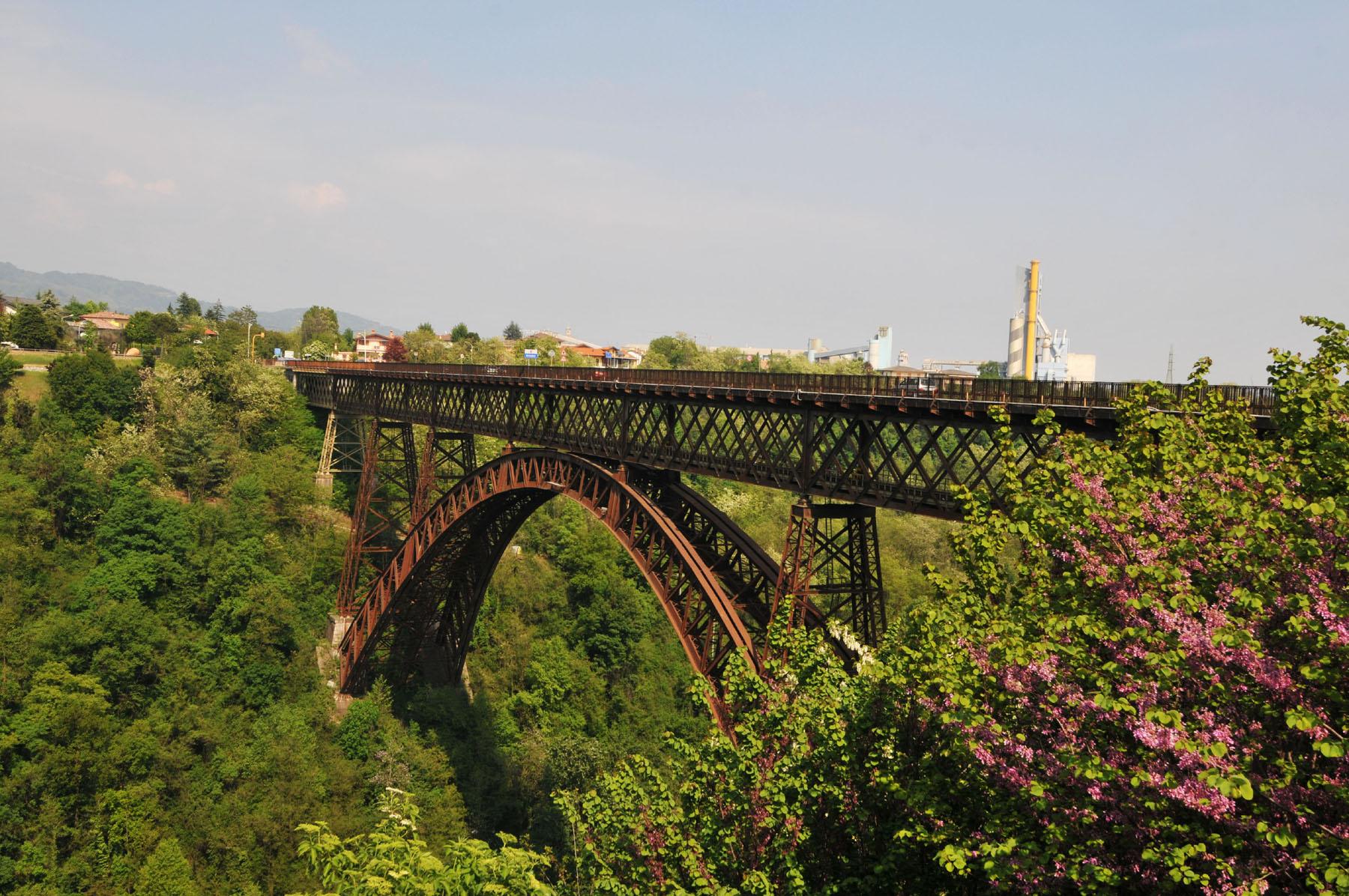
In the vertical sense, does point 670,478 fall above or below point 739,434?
below

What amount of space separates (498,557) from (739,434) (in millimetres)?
18228


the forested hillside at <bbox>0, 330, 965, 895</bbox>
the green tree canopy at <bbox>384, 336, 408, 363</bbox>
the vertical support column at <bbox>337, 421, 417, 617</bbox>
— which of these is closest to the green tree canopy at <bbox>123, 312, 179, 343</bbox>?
the forested hillside at <bbox>0, 330, 965, 895</bbox>

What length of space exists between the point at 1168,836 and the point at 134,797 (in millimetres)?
37225

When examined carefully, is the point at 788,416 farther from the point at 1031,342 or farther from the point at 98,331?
the point at 98,331

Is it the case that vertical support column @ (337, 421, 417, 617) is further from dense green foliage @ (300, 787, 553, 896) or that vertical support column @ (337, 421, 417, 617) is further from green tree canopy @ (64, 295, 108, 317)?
green tree canopy @ (64, 295, 108, 317)

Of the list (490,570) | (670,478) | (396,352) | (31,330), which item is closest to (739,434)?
(670,478)

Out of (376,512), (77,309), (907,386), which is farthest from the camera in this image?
(77,309)

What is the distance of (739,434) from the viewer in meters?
31.2

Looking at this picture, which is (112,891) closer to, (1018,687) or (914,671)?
(914,671)

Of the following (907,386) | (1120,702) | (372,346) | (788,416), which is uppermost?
(372,346)

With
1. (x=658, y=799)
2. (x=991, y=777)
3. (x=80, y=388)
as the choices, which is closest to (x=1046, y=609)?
(x=991, y=777)

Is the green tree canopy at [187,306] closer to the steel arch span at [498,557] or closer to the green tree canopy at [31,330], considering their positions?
the green tree canopy at [31,330]

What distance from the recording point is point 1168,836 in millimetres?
9344

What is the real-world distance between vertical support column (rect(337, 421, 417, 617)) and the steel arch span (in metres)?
1.29
